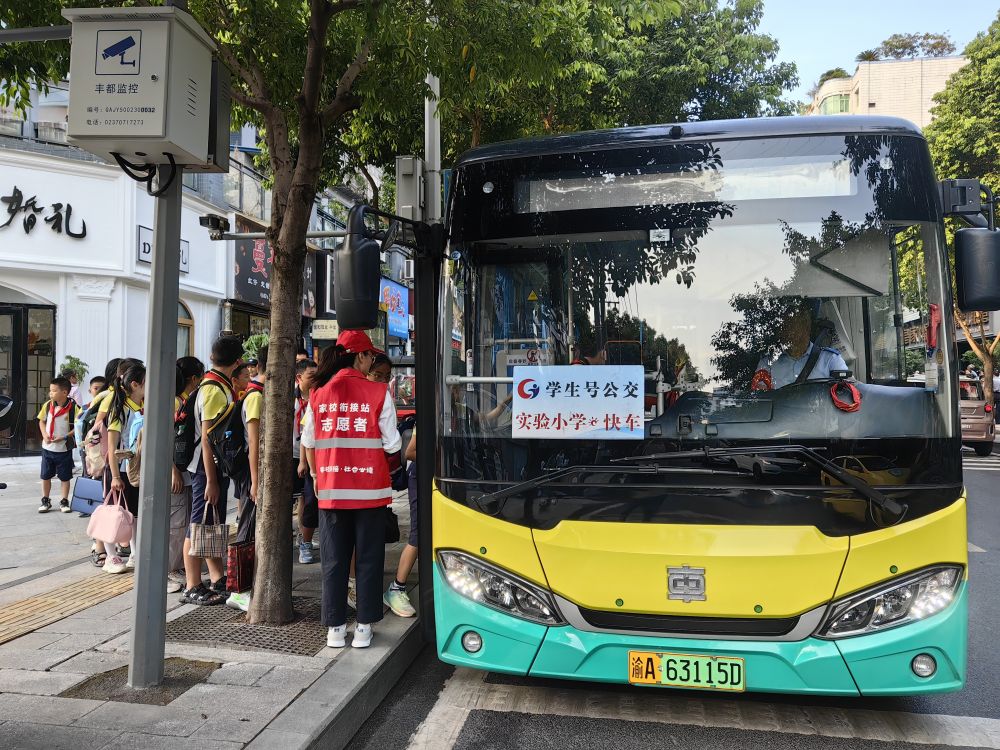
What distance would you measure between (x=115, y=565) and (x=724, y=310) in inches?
215

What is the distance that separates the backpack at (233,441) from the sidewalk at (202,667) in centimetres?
97

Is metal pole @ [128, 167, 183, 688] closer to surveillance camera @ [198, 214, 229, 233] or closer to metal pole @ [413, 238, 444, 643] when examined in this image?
metal pole @ [413, 238, 444, 643]

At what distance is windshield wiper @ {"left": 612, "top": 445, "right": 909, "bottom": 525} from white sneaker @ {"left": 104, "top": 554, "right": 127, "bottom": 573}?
4.82m

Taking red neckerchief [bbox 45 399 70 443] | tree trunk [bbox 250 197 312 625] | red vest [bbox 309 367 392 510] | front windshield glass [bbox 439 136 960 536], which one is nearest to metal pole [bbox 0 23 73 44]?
tree trunk [bbox 250 197 312 625]

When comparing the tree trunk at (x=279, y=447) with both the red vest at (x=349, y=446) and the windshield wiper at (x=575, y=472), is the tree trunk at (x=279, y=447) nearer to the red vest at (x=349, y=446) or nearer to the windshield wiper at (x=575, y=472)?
the red vest at (x=349, y=446)

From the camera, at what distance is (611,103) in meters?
13.2

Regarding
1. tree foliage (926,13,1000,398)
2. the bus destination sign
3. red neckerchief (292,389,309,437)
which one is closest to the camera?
the bus destination sign

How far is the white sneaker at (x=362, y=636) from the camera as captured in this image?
444 cm

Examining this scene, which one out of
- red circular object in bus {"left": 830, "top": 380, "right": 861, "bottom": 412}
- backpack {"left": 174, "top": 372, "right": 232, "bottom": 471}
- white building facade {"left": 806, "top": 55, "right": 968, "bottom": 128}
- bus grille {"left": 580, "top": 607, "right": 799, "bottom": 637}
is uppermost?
white building facade {"left": 806, "top": 55, "right": 968, "bottom": 128}

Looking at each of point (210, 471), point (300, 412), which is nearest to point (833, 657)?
point (210, 471)

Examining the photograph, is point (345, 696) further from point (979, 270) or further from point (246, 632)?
point (979, 270)

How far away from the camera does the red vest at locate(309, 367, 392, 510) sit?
447cm

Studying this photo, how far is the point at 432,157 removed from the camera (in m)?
7.61

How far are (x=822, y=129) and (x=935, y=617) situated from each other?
226 centimetres
